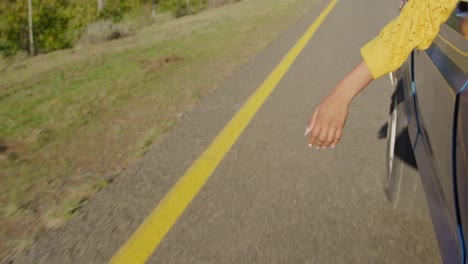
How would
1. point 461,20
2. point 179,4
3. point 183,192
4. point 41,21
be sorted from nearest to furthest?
1. point 461,20
2. point 183,192
3. point 41,21
4. point 179,4

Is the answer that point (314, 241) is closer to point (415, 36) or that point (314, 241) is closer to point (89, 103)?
point (415, 36)

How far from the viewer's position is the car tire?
9.52 feet

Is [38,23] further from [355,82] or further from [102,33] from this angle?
[355,82]

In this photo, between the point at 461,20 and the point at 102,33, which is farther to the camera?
the point at 102,33

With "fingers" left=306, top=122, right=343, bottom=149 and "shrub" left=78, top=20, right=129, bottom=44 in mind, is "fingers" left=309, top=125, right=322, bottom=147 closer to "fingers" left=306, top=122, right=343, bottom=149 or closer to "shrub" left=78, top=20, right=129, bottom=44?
"fingers" left=306, top=122, right=343, bottom=149

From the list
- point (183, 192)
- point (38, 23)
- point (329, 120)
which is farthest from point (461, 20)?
point (38, 23)

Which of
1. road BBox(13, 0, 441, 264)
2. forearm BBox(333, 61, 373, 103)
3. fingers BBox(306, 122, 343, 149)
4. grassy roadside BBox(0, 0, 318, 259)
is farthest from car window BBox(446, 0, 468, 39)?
grassy roadside BBox(0, 0, 318, 259)

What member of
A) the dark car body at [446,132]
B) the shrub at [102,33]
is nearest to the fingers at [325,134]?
the dark car body at [446,132]

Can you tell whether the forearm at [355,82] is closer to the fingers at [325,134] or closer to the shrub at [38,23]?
the fingers at [325,134]

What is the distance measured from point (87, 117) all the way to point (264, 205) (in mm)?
3072

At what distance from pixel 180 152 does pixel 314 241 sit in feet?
5.83

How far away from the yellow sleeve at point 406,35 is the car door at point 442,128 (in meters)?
0.18

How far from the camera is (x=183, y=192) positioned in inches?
142

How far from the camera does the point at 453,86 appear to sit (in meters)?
1.66
